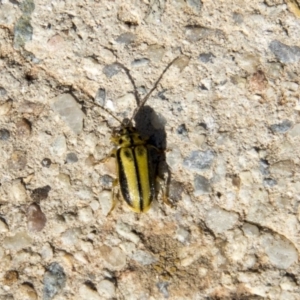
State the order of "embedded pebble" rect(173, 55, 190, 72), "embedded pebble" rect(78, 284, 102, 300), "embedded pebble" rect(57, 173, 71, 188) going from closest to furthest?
"embedded pebble" rect(78, 284, 102, 300) → "embedded pebble" rect(57, 173, 71, 188) → "embedded pebble" rect(173, 55, 190, 72)

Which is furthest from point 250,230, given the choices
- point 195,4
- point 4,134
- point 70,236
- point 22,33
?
point 22,33

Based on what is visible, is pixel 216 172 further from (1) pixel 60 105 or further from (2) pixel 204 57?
(1) pixel 60 105

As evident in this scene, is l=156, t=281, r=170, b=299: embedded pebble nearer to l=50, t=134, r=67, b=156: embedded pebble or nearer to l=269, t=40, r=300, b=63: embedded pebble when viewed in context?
l=50, t=134, r=67, b=156: embedded pebble

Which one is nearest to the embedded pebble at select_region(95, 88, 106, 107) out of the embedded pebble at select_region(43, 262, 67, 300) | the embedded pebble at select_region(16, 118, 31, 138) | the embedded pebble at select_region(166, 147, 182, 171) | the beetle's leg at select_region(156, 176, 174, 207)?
the embedded pebble at select_region(16, 118, 31, 138)

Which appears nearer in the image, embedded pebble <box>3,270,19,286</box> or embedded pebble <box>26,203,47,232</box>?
embedded pebble <box>3,270,19,286</box>

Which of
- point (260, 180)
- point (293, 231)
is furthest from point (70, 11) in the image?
point (293, 231)

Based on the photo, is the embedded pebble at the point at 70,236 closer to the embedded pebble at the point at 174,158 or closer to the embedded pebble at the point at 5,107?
the embedded pebble at the point at 174,158

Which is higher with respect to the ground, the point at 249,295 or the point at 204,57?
the point at 204,57

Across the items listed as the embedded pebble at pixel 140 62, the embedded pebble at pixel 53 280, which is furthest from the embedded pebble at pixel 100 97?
the embedded pebble at pixel 53 280
